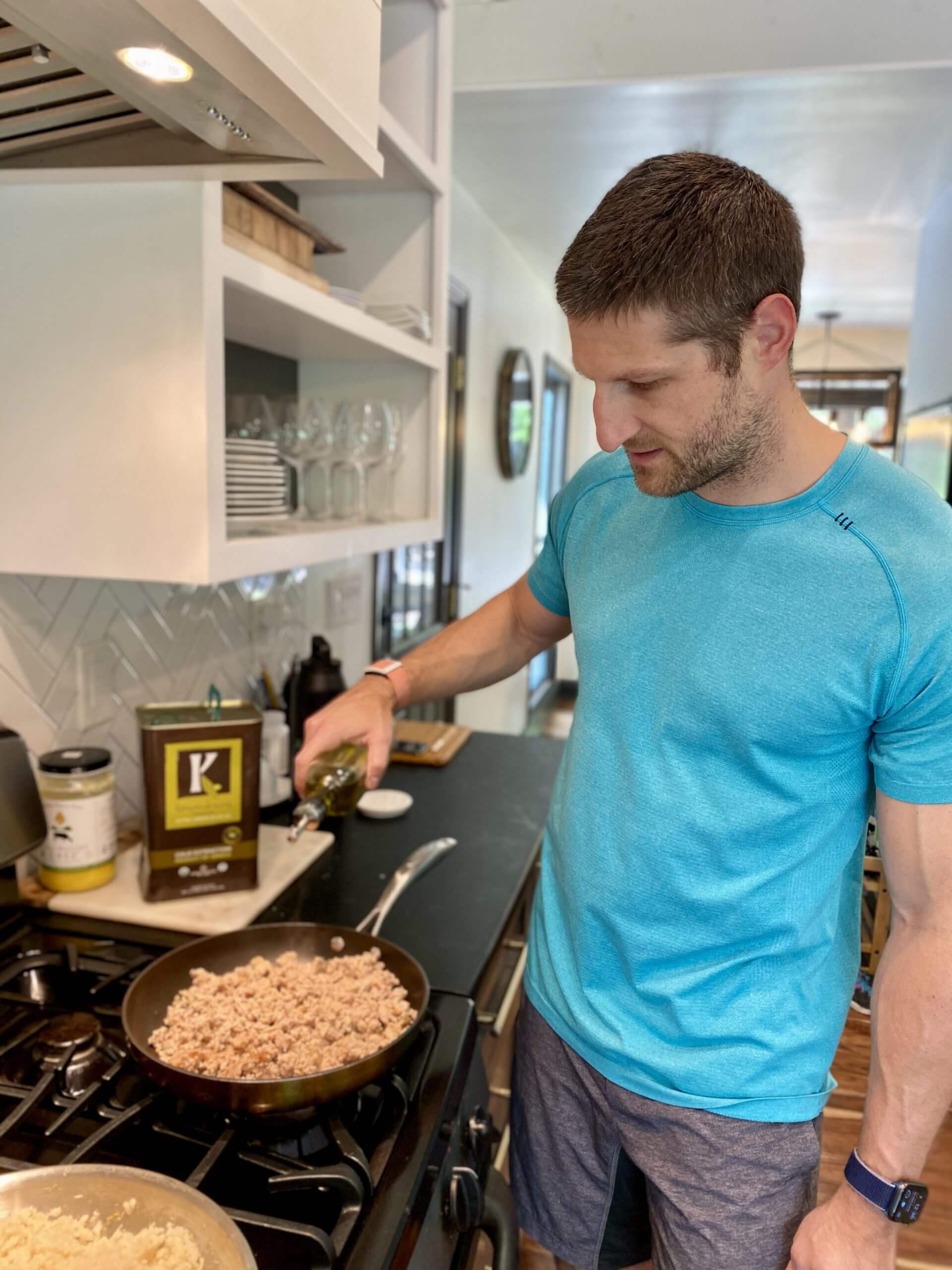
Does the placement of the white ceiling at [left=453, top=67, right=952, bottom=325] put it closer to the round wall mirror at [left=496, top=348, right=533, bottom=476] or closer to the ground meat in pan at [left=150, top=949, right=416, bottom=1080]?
the round wall mirror at [left=496, top=348, right=533, bottom=476]

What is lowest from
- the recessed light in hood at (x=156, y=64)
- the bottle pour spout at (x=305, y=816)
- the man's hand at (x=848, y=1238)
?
the man's hand at (x=848, y=1238)

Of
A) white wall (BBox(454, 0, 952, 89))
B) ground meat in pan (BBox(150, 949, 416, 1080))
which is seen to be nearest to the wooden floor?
ground meat in pan (BBox(150, 949, 416, 1080))

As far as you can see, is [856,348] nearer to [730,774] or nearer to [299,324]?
[299,324]

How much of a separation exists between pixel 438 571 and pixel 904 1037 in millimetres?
2979

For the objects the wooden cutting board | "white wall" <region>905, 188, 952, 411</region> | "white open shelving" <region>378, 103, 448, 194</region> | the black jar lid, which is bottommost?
the wooden cutting board

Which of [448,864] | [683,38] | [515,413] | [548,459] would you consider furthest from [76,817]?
[548,459]

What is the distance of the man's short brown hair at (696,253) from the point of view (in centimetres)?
85

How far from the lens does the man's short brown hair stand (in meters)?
0.85

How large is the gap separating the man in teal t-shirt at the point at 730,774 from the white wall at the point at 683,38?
149cm

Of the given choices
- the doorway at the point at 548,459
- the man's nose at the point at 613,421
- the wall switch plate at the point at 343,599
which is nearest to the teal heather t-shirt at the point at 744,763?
the man's nose at the point at 613,421

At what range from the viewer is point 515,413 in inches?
174

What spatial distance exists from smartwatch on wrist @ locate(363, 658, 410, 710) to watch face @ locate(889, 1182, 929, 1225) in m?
0.78

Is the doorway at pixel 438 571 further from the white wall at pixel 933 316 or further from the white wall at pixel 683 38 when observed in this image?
the white wall at pixel 933 316

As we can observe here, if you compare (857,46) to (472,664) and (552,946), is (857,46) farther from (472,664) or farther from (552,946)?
(552,946)
